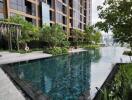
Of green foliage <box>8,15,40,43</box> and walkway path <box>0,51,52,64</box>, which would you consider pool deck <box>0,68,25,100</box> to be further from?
green foliage <box>8,15,40,43</box>

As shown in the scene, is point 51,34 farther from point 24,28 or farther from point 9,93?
point 9,93

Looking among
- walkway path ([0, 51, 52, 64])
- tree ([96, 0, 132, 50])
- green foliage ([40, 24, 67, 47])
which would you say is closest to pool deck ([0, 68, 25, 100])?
tree ([96, 0, 132, 50])

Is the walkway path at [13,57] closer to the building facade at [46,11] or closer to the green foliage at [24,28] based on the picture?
the green foliage at [24,28]

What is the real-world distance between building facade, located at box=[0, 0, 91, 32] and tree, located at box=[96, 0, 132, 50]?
2845cm

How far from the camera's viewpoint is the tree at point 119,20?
827cm

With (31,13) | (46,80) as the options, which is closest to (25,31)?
(31,13)

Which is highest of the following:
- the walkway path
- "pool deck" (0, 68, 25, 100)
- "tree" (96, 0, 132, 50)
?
"tree" (96, 0, 132, 50)

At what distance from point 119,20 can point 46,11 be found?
42.9 m

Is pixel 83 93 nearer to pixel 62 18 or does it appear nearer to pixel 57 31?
pixel 57 31

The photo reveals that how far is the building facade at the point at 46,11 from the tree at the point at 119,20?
28448 millimetres

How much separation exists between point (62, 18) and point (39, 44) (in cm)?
2364

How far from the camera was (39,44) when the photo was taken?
141 feet

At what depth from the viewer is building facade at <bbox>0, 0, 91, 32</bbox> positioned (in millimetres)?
36487

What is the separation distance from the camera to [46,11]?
1976 inches
